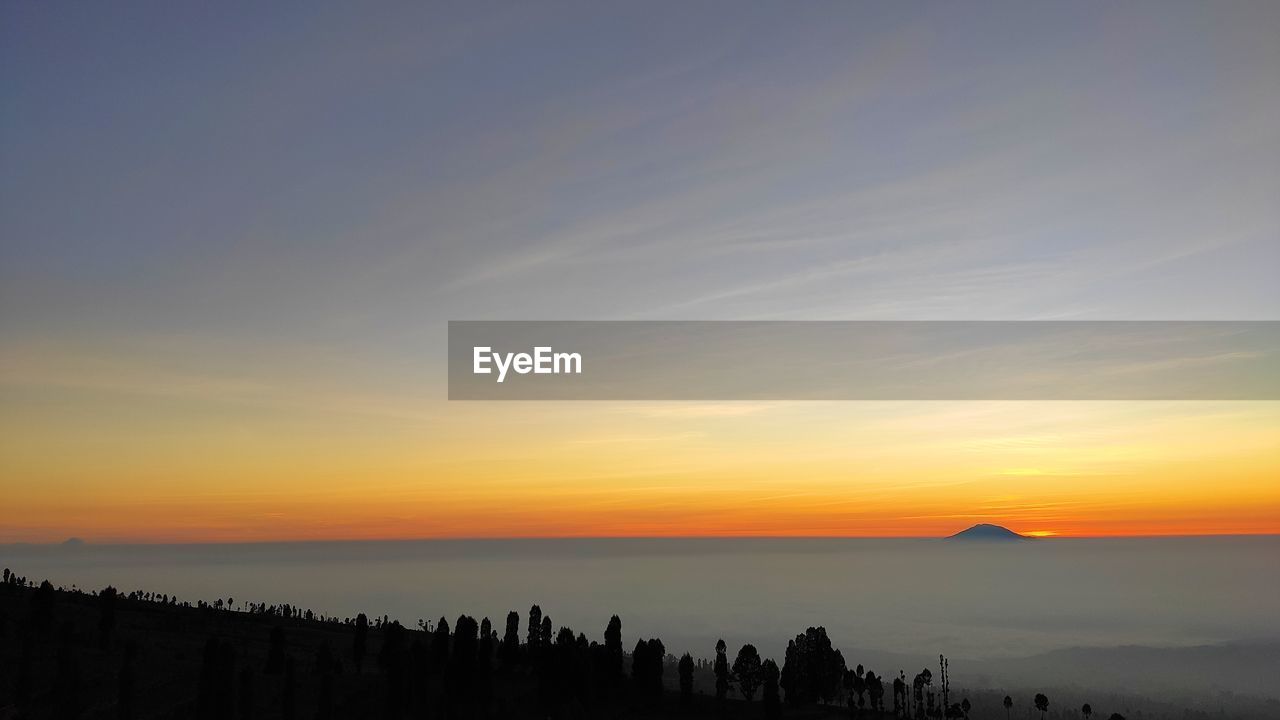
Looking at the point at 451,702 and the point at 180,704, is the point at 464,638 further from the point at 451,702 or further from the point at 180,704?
the point at 180,704

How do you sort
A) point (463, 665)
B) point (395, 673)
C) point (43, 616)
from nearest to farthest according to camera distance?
point (395, 673) < point (463, 665) < point (43, 616)

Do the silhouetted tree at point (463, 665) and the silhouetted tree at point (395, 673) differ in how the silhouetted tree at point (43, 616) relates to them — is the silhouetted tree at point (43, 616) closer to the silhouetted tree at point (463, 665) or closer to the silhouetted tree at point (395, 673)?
the silhouetted tree at point (395, 673)

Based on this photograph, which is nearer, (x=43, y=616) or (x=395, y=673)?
(x=395, y=673)

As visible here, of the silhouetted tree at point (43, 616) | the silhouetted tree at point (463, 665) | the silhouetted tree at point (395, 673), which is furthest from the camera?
the silhouetted tree at point (43, 616)

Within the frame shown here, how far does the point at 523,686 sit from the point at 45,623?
99.1 metres

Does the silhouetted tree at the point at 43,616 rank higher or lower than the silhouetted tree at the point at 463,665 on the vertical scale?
higher

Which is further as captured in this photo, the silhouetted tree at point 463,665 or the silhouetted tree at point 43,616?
the silhouetted tree at point 43,616

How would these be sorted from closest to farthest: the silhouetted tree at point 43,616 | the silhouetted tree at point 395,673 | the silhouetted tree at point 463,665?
the silhouetted tree at point 395,673
the silhouetted tree at point 463,665
the silhouetted tree at point 43,616

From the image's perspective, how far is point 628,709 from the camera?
640 ft

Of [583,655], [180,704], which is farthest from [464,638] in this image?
[180,704]

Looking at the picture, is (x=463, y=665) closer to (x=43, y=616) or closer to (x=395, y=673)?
(x=395, y=673)

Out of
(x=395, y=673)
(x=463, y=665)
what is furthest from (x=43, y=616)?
(x=463, y=665)

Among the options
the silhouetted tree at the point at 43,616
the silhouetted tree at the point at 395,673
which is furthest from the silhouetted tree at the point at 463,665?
the silhouetted tree at the point at 43,616

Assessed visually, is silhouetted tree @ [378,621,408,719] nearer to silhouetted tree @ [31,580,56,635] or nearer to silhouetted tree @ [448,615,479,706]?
silhouetted tree @ [448,615,479,706]
